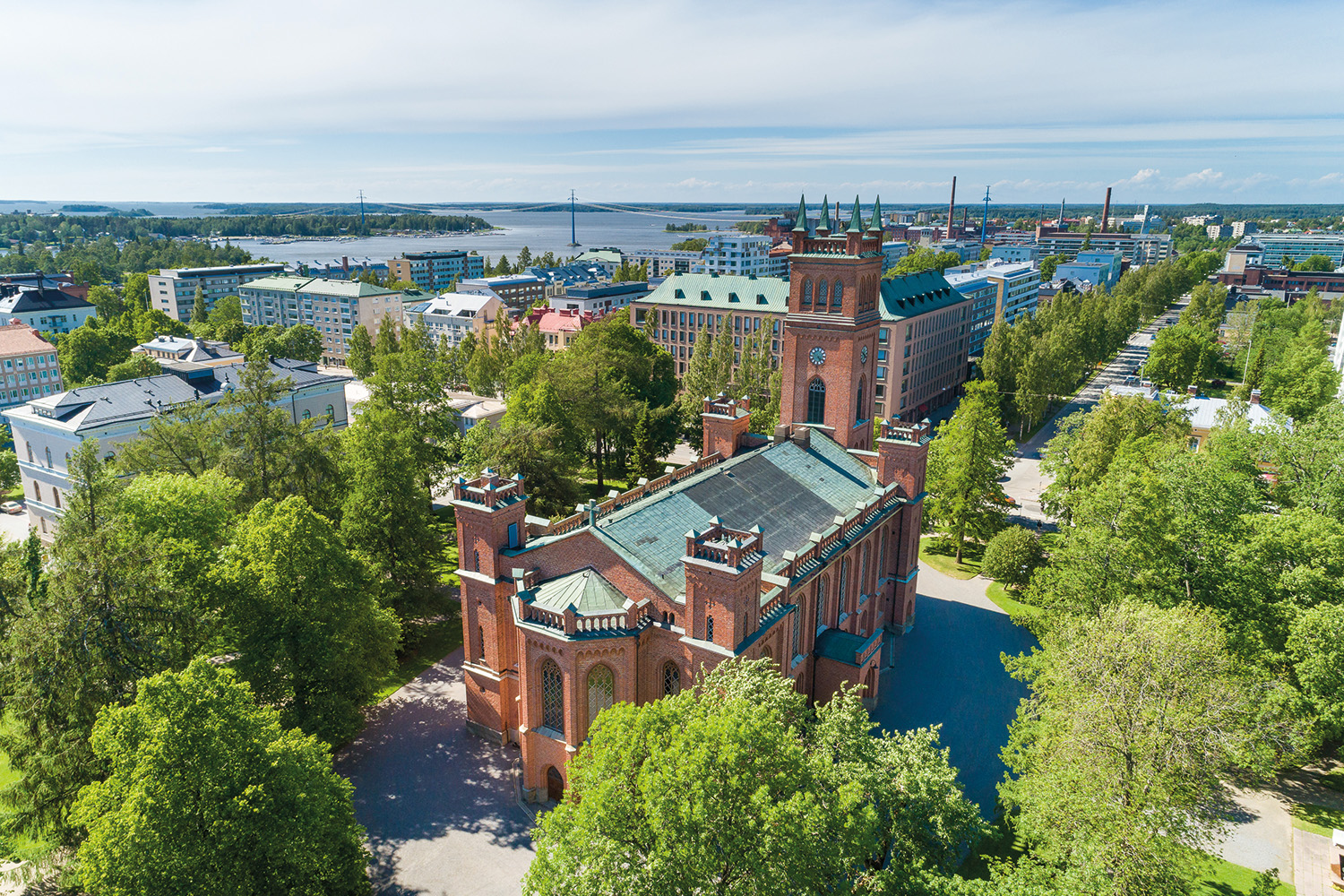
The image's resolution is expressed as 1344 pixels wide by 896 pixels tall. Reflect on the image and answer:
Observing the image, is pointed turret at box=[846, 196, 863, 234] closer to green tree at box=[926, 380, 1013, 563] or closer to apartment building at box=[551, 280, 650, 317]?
green tree at box=[926, 380, 1013, 563]

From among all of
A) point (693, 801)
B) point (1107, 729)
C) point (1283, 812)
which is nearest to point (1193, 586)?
point (1283, 812)

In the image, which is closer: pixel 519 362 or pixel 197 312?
pixel 519 362

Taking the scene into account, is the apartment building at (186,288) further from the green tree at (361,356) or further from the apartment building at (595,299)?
the apartment building at (595,299)

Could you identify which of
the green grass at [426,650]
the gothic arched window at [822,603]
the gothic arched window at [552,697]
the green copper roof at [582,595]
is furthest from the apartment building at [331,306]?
the gothic arched window at [552,697]

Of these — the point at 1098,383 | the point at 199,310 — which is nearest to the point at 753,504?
the point at 1098,383

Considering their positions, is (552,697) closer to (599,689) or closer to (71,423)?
(599,689)

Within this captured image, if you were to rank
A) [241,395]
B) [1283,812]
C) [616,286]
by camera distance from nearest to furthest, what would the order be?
1. [1283,812]
2. [241,395]
3. [616,286]

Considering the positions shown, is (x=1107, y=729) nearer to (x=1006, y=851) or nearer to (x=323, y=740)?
(x=1006, y=851)
